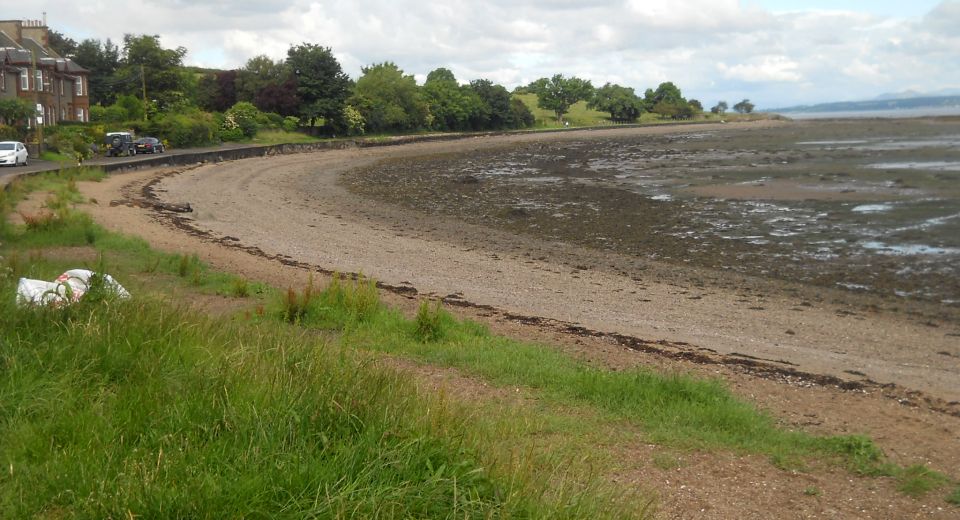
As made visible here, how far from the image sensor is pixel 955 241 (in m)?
23.5

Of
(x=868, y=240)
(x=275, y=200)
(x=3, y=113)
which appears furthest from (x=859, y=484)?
(x=3, y=113)

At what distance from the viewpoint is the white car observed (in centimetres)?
3856

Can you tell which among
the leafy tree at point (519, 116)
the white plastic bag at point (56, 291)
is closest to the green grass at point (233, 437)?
the white plastic bag at point (56, 291)

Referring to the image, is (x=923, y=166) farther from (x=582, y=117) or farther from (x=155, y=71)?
(x=582, y=117)

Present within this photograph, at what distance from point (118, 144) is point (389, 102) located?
4504 cm

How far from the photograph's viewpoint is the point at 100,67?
81.6 meters

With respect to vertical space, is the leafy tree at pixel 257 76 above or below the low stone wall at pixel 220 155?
above

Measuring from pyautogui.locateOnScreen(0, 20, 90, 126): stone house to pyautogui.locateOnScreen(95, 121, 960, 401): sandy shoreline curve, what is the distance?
29.7 meters

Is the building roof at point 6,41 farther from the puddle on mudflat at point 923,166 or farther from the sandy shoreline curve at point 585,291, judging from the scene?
the puddle on mudflat at point 923,166

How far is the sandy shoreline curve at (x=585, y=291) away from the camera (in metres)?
13.2

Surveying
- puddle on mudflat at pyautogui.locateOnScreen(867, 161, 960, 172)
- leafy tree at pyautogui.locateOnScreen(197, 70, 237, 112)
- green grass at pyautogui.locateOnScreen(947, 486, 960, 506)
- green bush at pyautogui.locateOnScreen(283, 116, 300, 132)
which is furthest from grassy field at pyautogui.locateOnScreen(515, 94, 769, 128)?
green grass at pyautogui.locateOnScreen(947, 486, 960, 506)

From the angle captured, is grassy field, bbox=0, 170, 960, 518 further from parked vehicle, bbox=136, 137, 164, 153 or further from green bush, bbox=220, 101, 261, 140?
green bush, bbox=220, 101, 261, 140

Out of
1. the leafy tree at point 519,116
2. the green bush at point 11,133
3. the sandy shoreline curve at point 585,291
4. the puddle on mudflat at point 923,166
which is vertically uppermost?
the leafy tree at point 519,116

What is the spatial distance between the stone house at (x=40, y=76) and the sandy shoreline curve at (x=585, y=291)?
29.7m
